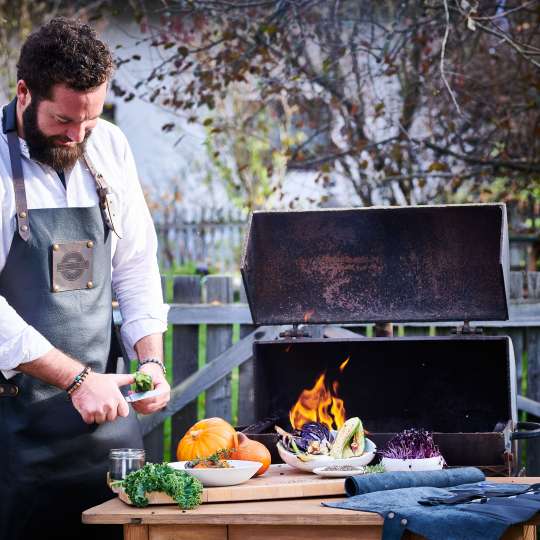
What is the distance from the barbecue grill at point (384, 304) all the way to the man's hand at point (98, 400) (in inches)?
55.5

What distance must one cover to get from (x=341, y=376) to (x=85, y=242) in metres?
1.72

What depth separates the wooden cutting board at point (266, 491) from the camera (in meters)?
2.77

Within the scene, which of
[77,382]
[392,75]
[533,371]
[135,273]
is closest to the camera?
[77,382]

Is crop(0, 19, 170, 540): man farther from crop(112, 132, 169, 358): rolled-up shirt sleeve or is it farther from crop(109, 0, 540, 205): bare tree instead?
crop(109, 0, 540, 205): bare tree

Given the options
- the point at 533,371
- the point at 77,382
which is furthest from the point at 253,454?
the point at 533,371

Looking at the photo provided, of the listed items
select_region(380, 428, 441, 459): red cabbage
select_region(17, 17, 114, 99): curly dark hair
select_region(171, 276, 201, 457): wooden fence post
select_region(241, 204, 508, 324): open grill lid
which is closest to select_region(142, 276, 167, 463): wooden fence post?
select_region(171, 276, 201, 457): wooden fence post

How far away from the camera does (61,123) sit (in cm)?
303

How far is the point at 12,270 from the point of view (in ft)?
10.1

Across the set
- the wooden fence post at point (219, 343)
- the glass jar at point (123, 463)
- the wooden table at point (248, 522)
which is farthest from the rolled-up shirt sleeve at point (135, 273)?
the wooden fence post at point (219, 343)

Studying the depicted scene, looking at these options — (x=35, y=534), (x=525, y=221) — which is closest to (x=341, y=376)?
(x=35, y=534)

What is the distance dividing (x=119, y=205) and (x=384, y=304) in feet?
5.21

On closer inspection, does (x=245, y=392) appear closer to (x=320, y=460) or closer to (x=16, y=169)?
(x=320, y=460)

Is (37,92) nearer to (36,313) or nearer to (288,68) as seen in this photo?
(36,313)

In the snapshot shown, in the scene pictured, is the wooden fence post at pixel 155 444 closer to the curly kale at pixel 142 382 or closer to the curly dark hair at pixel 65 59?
the curly kale at pixel 142 382
